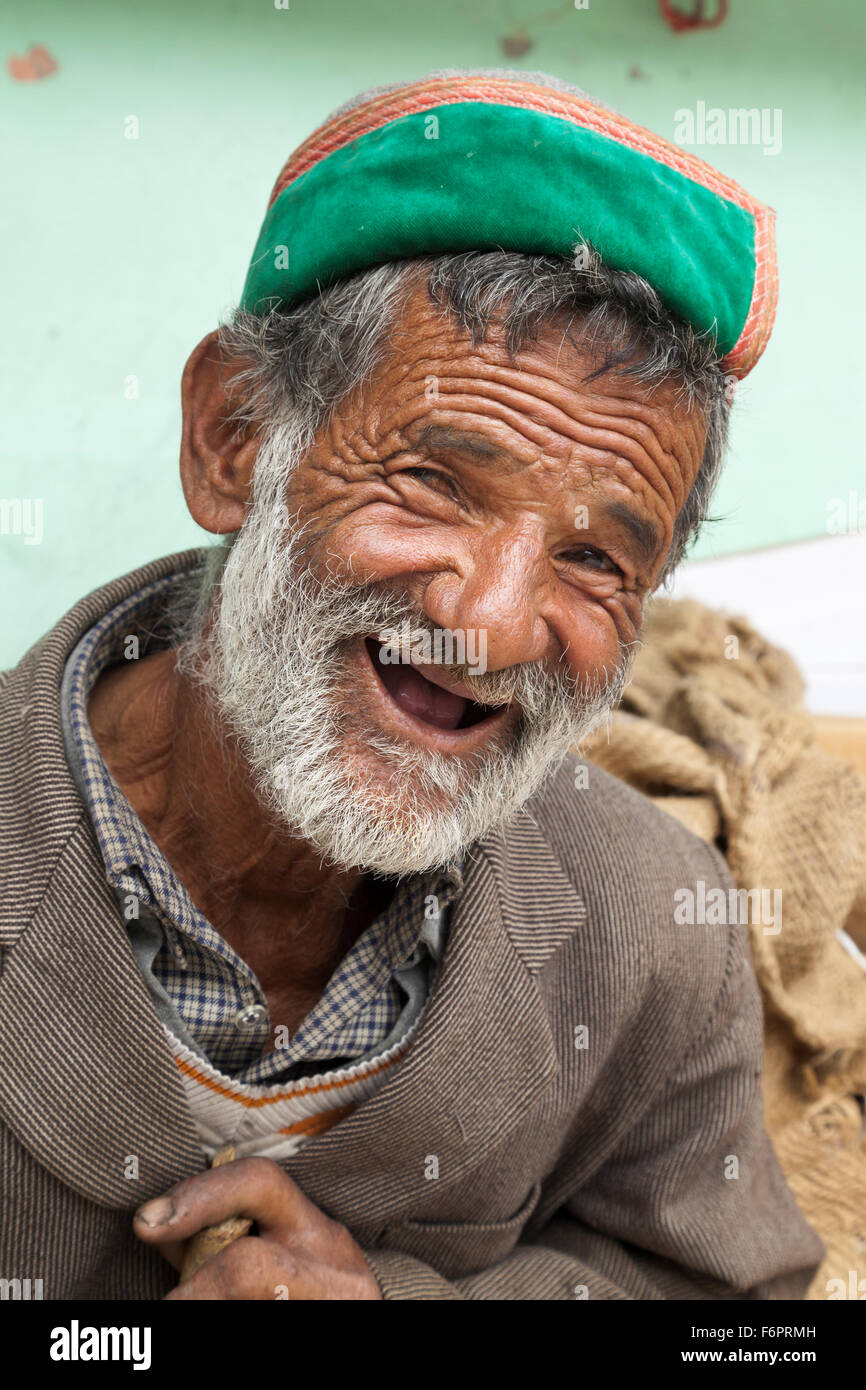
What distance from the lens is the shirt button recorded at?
175 cm

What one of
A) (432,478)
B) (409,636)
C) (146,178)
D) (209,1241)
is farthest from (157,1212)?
(146,178)

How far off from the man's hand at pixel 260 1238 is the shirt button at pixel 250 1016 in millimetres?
176

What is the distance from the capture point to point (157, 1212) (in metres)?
1.57

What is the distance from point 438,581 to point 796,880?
1.50 meters

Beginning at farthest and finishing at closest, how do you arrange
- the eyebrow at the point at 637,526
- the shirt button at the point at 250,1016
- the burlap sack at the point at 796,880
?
the burlap sack at the point at 796,880
the shirt button at the point at 250,1016
the eyebrow at the point at 637,526

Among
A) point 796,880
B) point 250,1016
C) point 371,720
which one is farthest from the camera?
point 796,880

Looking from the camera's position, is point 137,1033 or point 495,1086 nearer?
point 137,1033

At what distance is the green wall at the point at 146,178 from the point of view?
2.69m

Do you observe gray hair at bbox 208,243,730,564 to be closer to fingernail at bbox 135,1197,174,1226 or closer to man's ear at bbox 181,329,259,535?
man's ear at bbox 181,329,259,535

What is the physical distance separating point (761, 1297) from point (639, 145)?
1900mm

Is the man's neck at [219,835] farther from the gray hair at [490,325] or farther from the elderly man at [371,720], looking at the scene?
the gray hair at [490,325]

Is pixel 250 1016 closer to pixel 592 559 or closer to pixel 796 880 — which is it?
pixel 592 559

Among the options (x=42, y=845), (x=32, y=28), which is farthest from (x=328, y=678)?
(x=32, y=28)

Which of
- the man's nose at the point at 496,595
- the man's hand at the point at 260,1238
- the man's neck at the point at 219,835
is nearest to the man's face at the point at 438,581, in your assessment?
the man's nose at the point at 496,595
